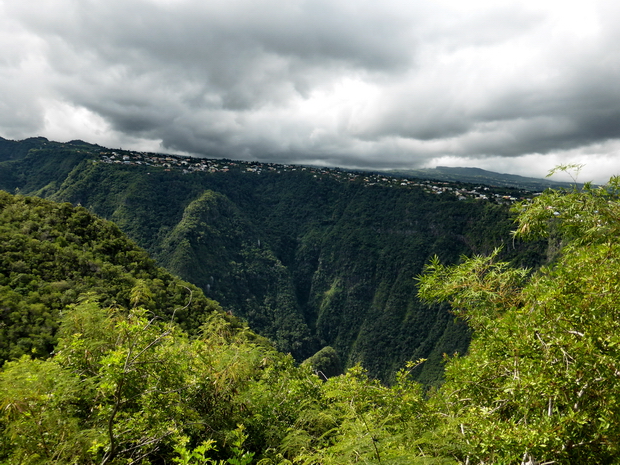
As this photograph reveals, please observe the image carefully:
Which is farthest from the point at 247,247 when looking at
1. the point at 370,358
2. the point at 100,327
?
the point at 100,327

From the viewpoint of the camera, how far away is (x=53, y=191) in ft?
586

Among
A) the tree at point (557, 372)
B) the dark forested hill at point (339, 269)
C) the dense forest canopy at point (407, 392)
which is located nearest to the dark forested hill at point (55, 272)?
the dense forest canopy at point (407, 392)

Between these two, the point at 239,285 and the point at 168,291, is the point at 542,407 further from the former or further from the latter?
the point at 239,285

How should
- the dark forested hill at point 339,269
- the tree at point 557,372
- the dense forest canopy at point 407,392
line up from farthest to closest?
the dark forested hill at point 339,269 < the dense forest canopy at point 407,392 < the tree at point 557,372

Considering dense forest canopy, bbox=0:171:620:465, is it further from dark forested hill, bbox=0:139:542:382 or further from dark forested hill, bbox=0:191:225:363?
dark forested hill, bbox=0:139:542:382

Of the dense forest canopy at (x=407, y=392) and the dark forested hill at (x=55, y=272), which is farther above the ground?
the dense forest canopy at (x=407, y=392)

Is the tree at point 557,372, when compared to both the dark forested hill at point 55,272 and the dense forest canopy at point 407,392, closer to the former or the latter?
the dense forest canopy at point 407,392

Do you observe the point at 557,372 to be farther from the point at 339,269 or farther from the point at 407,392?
the point at 339,269

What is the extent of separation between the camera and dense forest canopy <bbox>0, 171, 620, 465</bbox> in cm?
329

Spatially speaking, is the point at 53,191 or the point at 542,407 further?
the point at 53,191

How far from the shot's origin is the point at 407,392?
7.17 metres

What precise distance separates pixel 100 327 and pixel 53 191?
230 m

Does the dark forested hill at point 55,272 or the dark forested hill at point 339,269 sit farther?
the dark forested hill at point 339,269

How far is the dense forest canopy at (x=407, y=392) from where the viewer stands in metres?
3.29
